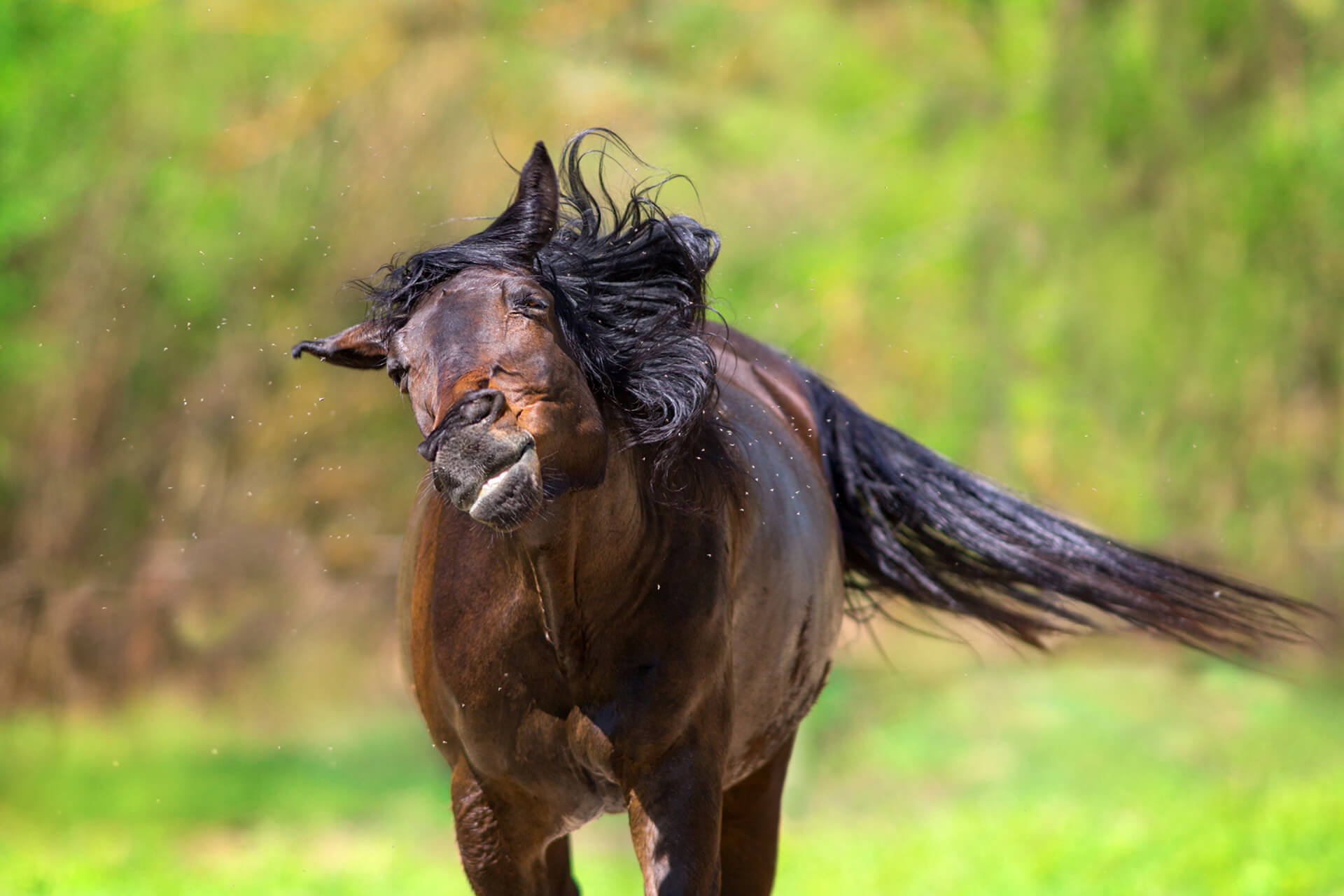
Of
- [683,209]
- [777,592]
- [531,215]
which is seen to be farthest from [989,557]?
[683,209]

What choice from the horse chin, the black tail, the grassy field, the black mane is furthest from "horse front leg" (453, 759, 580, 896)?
the grassy field

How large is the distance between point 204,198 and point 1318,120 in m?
9.32

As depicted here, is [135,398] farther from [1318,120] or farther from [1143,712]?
[1318,120]

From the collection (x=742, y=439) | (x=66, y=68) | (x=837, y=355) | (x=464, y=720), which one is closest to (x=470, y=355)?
(x=464, y=720)

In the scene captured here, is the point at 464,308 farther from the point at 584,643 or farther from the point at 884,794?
the point at 884,794

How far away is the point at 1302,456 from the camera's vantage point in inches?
411

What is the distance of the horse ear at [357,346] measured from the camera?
2.60m

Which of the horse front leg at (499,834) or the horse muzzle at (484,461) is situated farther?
the horse front leg at (499,834)

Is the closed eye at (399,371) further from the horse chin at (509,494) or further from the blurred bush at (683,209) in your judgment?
the blurred bush at (683,209)

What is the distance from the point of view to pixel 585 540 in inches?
106

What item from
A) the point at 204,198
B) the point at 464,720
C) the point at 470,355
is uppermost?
the point at 204,198

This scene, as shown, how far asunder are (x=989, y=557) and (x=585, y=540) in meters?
1.97

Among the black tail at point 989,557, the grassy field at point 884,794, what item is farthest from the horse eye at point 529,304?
the grassy field at point 884,794

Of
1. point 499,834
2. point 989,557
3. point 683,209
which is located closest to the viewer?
point 499,834
